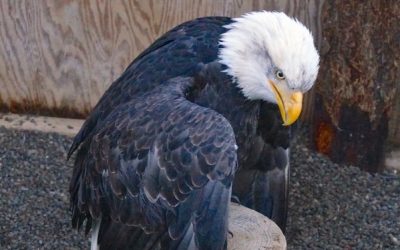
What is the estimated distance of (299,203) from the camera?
16.1 ft

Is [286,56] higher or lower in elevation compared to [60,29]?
higher

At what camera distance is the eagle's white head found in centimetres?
356

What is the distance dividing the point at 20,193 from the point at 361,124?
1763mm

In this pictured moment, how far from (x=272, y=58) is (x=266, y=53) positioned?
69 mm

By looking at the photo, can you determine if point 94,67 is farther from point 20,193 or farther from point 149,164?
point 149,164

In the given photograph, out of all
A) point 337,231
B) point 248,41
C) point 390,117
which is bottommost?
point 337,231

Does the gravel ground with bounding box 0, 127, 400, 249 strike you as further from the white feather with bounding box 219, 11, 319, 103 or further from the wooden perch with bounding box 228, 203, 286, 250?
the white feather with bounding box 219, 11, 319, 103

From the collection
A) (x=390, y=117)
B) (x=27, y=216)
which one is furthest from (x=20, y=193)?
(x=390, y=117)

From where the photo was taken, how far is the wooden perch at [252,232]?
3674 millimetres

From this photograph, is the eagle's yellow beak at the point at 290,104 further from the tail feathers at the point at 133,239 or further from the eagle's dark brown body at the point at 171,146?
the tail feathers at the point at 133,239

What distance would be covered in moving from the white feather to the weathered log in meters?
0.99

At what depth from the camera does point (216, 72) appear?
3.85 meters

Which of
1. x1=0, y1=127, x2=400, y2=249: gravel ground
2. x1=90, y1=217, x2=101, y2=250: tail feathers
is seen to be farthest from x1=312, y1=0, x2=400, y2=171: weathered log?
x1=90, y1=217, x2=101, y2=250: tail feathers

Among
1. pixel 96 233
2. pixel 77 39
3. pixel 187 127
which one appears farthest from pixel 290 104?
pixel 77 39
